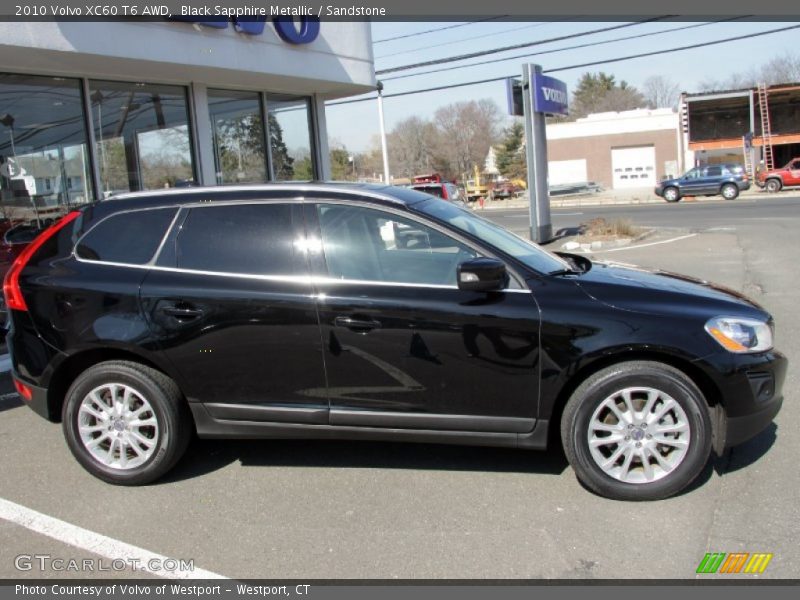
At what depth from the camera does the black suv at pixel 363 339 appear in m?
3.61

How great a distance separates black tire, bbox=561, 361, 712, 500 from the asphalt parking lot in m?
0.09

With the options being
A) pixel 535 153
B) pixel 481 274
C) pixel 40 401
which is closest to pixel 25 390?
pixel 40 401

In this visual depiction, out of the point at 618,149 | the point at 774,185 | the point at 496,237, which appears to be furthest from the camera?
the point at 618,149

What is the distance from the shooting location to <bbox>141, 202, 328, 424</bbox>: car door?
151 inches

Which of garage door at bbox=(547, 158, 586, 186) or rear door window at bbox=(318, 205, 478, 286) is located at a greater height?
garage door at bbox=(547, 158, 586, 186)

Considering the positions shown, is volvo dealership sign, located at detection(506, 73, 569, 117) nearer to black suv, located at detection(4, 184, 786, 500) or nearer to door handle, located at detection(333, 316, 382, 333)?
black suv, located at detection(4, 184, 786, 500)

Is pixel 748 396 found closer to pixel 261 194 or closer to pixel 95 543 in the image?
pixel 261 194

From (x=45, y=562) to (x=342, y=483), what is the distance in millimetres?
1574

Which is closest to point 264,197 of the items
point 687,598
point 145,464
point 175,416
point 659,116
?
point 175,416

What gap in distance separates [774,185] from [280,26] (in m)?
32.6

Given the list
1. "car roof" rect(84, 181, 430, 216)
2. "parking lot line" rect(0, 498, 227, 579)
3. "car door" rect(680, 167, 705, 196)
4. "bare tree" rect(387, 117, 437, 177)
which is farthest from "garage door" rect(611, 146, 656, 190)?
"parking lot line" rect(0, 498, 227, 579)

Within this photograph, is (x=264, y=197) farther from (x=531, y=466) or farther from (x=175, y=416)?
(x=531, y=466)

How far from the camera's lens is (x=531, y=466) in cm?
415

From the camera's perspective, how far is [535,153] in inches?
Result: 681
